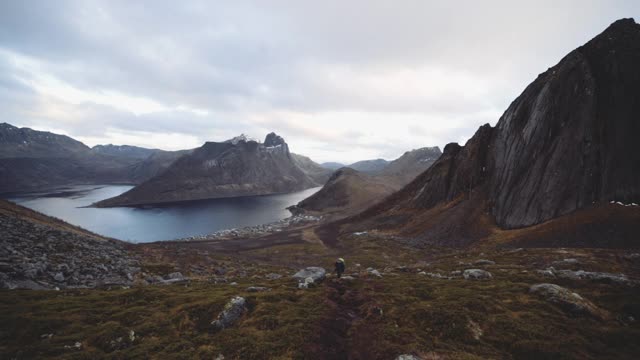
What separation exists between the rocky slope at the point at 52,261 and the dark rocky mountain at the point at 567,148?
81.4m

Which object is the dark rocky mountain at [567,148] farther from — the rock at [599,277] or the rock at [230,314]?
the rock at [230,314]

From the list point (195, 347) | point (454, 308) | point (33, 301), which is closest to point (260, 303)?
point (195, 347)

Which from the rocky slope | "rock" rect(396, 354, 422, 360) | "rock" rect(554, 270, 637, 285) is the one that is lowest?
the rocky slope

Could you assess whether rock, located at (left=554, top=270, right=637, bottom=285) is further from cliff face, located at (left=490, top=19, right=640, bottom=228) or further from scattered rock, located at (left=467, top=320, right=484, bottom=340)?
cliff face, located at (left=490, top=19, right=640, bottom=228)

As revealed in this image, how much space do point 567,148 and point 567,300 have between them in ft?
221

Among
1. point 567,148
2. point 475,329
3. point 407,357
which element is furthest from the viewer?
point 567,148

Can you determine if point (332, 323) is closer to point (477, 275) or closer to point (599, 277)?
point (477, 275)

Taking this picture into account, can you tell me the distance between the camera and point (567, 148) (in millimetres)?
78438

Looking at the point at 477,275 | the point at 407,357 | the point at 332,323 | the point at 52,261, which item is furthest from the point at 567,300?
the point at 52,261

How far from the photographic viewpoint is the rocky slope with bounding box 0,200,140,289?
116 feet

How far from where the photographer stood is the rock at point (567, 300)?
25.9 m

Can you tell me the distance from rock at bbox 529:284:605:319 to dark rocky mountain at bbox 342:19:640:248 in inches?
1910

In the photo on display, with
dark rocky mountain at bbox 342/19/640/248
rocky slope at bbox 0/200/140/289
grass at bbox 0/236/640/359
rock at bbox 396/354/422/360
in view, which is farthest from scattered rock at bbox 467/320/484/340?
dark rocky mountain at bbox 342/19/640/248

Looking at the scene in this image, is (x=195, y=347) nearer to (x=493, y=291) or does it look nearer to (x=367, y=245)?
(x=493, y=291)
